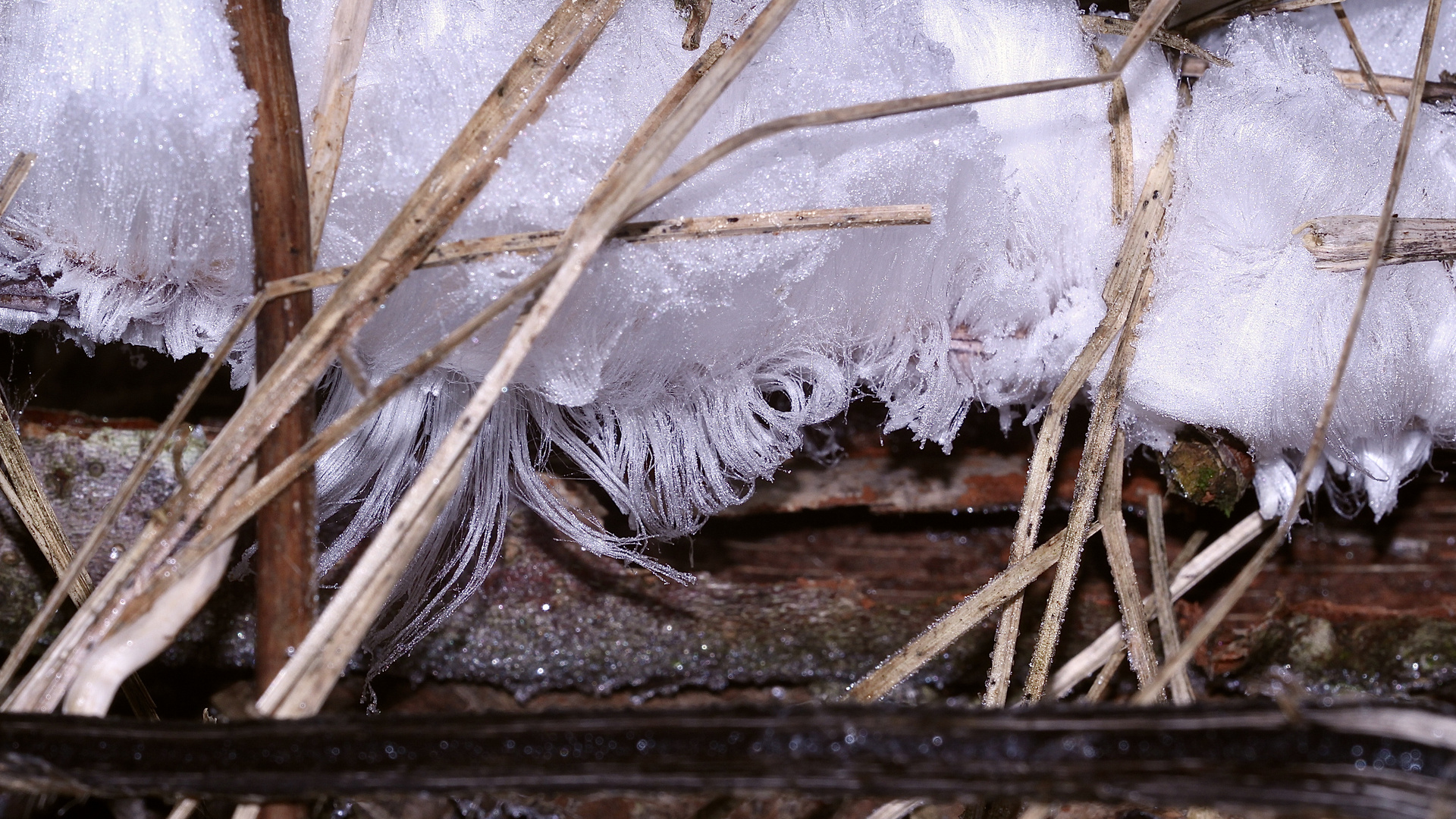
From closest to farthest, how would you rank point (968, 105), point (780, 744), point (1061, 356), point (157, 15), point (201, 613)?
point (780, 744) → point (157, 15) → point (968, 105) → point (1061, 356) → point (201, 613)

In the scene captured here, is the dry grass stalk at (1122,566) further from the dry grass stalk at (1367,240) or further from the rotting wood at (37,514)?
the rotting wood at (37,514)

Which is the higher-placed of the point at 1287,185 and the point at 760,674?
the point at 1287,185

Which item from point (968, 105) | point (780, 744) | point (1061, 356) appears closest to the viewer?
point (780, 744)

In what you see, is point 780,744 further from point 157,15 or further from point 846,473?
point 157,15

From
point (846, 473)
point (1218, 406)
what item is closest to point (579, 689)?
point (846, 473)

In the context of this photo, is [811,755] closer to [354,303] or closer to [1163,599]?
[354,303]
